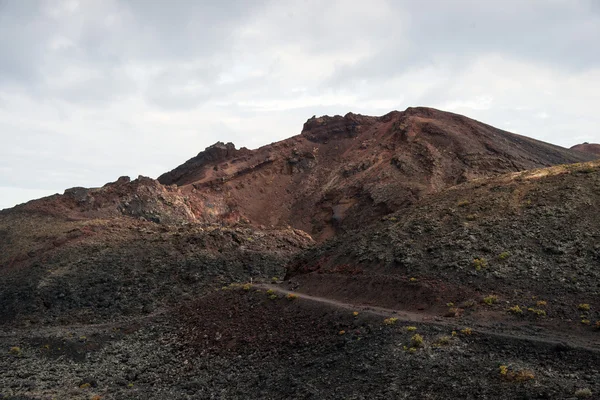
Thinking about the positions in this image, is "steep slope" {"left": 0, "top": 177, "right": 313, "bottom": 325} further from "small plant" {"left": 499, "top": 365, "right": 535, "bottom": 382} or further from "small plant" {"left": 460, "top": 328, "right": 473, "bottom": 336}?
"small plant" {"left": 499, "top": 365, "right": 535, "bottom": 382}

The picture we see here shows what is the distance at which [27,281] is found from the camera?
36562mm

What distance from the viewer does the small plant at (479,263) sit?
24094 mm

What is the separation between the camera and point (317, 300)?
24.8m

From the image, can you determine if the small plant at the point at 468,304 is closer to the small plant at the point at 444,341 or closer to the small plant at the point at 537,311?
the small plant at the point at 537,311

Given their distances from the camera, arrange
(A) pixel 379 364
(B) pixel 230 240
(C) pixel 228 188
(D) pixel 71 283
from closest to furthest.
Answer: (A) pixel 379 364 < (D) pixel 71 283 < (B) pixel 230 240 < (C) pixel 228 188

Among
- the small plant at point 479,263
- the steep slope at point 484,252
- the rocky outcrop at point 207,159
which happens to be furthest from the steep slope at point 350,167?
the small plant at point 479,263

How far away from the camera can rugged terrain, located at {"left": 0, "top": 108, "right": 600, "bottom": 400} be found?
17.5m

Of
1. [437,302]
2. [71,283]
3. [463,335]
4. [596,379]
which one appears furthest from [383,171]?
[596,379]

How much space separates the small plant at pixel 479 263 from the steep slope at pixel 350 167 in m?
27.2

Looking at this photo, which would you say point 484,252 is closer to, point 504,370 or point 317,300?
point 317,300

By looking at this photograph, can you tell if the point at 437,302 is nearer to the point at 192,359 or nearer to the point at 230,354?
the point at 230,354

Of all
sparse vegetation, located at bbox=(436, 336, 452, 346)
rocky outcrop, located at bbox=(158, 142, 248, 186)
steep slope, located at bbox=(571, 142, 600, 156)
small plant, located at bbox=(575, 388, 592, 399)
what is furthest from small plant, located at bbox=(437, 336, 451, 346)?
steep slope, located at bbox=(571, 142, 600, 156)

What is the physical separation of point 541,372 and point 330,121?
63.6 m

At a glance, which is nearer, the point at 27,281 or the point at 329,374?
the point at 329,374
